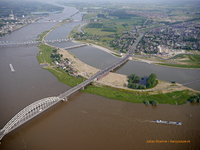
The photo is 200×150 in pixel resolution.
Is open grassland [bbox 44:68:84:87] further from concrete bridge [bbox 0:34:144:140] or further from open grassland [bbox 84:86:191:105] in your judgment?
open grassland [bbox 84:86:191:105]

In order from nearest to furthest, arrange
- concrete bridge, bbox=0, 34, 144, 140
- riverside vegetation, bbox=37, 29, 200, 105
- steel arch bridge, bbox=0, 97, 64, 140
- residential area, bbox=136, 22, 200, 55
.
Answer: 1. steel arch bridge, bbox=0, 97, 64, 140
2. concrete bridge, bbox=0, 34, 144, 140
3. riverside vegetation, bbox=37, 29, 200, 105
4. residential area, bbox=136, 22, 200, 55

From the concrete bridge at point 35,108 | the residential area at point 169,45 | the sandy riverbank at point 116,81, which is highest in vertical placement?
the residential area at point 169,45

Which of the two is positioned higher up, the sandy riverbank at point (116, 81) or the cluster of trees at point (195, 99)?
the sandy riverbank at point (116, 81)

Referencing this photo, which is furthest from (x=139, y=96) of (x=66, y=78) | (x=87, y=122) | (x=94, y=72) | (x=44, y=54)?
(x=44, y=54)

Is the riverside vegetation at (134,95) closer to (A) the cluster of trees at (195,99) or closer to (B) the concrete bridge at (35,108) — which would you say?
(A) the cluster of trees at (195,99)

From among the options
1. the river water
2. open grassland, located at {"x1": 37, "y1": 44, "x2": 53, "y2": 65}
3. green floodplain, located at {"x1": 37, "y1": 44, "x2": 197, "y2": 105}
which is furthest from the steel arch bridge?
open grassland, located at {"x1": 37, "y1": 44, "x2": 53, "y2": 65}

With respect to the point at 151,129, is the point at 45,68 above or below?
above

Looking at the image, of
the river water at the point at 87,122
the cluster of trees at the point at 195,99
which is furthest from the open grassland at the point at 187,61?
the river water at the point at 87,122

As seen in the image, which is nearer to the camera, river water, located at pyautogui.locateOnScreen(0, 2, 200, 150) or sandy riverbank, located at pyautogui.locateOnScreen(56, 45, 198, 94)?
river water, located at pyautogui.locateOnScreen(0, 2, 200, 150)

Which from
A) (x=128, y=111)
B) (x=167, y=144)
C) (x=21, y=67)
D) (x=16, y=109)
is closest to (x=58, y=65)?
(x=21, y=67)

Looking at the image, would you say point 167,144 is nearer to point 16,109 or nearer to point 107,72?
point 107,72

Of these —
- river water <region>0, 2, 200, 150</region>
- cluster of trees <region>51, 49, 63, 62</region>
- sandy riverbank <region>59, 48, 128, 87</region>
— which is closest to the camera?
river water <region>0, 2, 200, 150</region>
